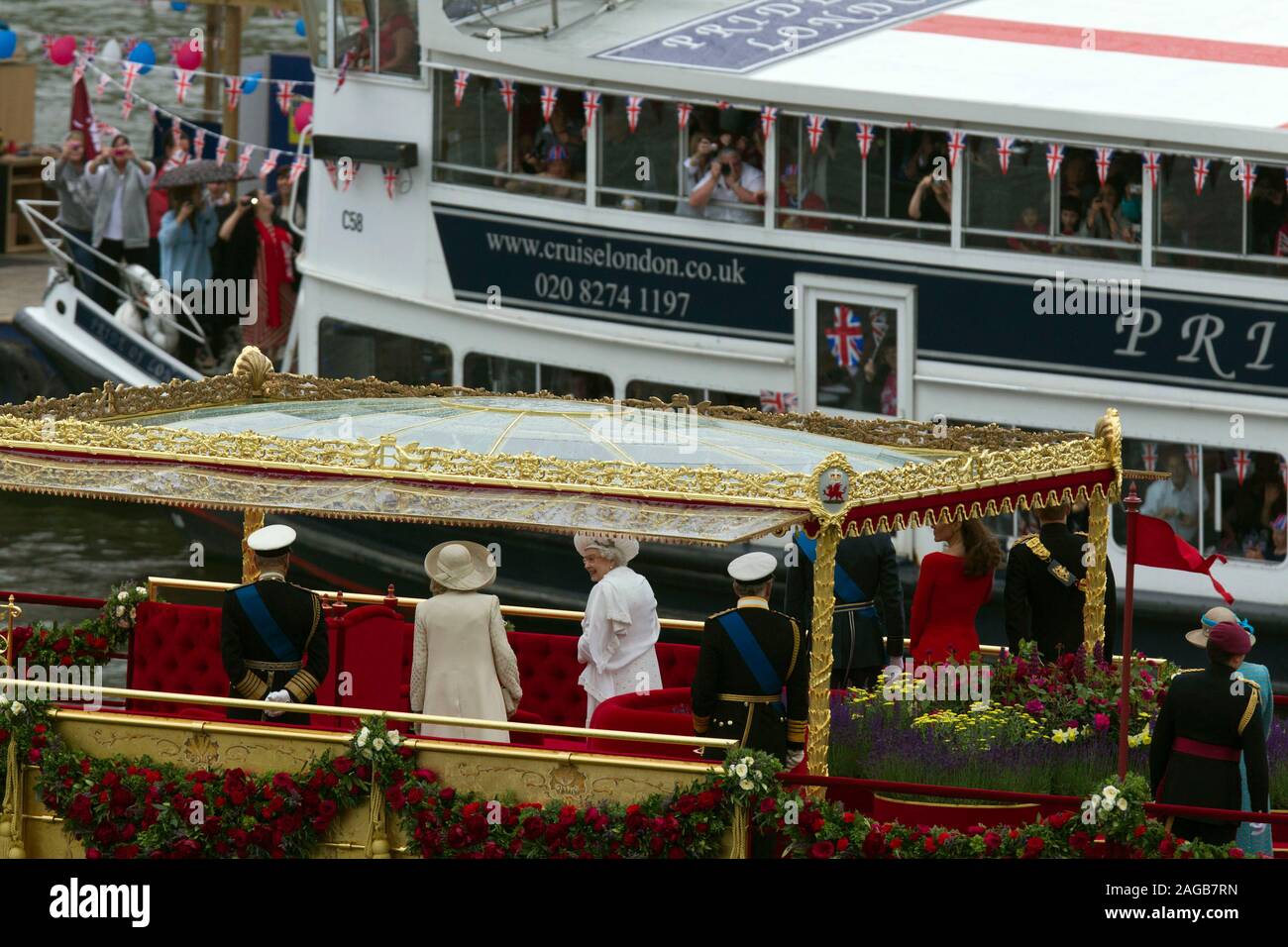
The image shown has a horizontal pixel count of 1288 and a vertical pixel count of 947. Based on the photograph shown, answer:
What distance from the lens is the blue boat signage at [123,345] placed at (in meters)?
24.1

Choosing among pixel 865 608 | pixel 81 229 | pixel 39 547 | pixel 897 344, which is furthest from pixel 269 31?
pixel 865 608

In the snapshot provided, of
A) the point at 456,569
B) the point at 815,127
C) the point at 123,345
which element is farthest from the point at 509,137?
the point at 456,569

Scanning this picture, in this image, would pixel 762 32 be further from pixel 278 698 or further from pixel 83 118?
pixel 83 118

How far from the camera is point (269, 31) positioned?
156 ft

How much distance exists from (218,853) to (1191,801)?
14.5ft

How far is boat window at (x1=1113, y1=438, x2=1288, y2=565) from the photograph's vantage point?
1827 centimetres

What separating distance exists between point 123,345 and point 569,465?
1330 centimetres

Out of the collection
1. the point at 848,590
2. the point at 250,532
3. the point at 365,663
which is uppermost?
the point at 250,532

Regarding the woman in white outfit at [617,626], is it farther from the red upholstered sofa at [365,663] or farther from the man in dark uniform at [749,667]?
the man in dark uniform at [749,667]

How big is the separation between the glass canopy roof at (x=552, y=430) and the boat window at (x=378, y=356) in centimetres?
719

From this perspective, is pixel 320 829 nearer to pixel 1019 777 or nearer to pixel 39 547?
pixel 1019 777

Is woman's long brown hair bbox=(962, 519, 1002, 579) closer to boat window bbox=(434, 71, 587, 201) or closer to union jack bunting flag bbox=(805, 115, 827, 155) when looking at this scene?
union jack bunting flag bbox=(805, 115, 827, 155)

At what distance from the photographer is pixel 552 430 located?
13.1 metres

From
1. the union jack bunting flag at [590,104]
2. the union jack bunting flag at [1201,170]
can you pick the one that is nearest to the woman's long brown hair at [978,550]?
the union jack bunting flag at [1201,170]
